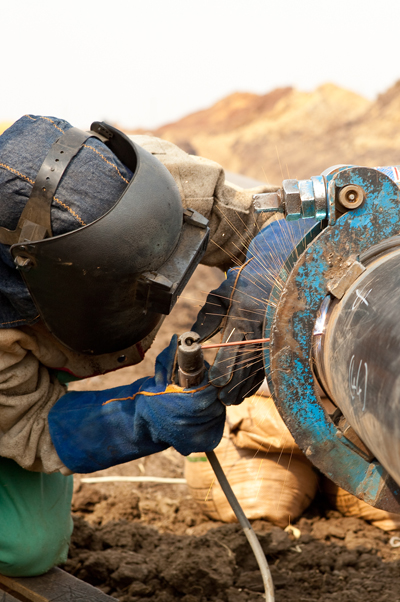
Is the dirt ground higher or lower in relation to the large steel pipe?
lower

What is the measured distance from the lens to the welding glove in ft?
5.70

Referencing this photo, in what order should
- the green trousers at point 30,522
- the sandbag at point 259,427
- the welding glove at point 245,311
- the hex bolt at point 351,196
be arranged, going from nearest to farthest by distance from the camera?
the hex bolt at point 351,196 < the welding glove at point 245,311 < the green trousers at point 30,522 < the sandbag at point 259,427

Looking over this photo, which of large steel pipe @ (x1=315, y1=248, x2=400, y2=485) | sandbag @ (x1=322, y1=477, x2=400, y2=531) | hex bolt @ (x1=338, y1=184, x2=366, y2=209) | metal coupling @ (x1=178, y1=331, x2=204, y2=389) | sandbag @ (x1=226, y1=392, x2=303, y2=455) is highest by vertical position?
hex bolt @ (x1=338, y1=184, x2=366, y2=209)

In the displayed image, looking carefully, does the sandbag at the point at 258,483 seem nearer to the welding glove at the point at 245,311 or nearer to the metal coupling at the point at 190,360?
the welding glove at the point at 245,311

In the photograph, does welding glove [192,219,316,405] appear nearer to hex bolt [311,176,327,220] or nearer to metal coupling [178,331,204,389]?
metal coupling [178,331,204,389]

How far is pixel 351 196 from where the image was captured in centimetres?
139

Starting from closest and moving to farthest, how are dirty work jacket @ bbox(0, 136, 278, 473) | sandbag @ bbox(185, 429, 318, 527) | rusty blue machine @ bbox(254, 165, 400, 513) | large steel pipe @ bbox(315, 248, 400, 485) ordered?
large steel pipe @ bbox(315, 248, 400, 485) < rusty blue machine @ bbox(254, 165, 400, 513) < dirty work jacket @ bbox(0, 136, 278, 473) < sandbag @ bbox(185, 429, 318, 527)

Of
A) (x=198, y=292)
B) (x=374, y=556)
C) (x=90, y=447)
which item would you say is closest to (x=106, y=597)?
(x=90, y=447)

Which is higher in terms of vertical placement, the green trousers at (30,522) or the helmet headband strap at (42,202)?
the helmet headband strap at (42,202)

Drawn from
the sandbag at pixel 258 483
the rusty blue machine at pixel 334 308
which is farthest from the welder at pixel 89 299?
the sandbag at pixel 258 483

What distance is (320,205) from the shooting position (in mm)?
1436

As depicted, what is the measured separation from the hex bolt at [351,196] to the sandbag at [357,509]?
188 cm

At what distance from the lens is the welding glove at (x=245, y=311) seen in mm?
1737

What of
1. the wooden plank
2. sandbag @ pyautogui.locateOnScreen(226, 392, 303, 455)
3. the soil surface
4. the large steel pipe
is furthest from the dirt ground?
the large steel pipe
